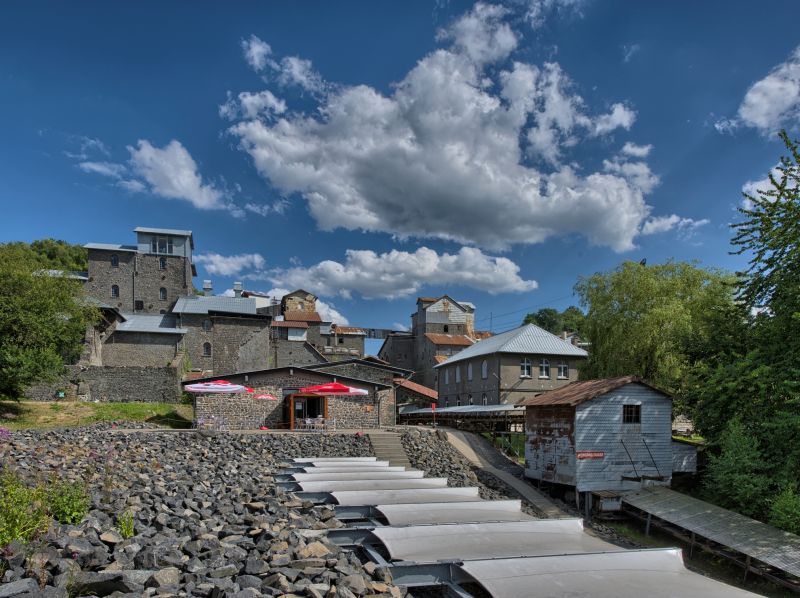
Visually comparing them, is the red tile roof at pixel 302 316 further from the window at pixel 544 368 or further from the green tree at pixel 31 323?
the window at pixel 544 368

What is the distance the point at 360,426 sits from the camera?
32219 millimetres

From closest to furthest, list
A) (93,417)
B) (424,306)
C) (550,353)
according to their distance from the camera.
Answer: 1. (93,417)
2. (550,353)
3. (424,306)

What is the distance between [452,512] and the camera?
12516 mm

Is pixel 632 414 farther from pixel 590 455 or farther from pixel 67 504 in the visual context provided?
pixel 67 504

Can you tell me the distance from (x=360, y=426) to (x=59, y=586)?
86.9 ft

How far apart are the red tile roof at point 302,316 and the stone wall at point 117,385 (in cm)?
2445

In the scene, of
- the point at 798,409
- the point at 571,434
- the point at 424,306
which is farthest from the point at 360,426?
the point at 424,306

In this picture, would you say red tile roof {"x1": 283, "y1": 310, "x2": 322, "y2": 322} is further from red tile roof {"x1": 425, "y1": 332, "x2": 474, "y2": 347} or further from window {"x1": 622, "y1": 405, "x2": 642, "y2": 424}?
window {"x1": 622, "y1": 405, "x2": 642, "y2": 424}

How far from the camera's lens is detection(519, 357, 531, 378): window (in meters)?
37.5

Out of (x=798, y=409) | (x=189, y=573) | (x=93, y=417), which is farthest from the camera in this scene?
(x=93, y=417)

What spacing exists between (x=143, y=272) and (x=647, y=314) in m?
45.4

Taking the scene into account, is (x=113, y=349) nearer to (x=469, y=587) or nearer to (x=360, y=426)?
(x=360, y=426)

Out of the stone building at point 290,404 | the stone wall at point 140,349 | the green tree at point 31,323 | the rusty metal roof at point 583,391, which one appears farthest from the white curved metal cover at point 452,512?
the stone wall at point 140,349

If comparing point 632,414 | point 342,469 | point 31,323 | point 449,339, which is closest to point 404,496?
point 342,469
